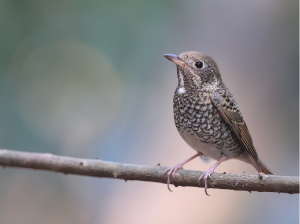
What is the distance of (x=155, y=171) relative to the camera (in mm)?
2096

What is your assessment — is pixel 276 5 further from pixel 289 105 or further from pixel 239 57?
pixel 289 105

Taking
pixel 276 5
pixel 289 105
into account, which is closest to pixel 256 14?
pixel 276 5

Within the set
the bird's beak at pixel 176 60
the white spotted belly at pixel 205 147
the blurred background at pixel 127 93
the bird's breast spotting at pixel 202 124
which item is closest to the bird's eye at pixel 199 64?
the bird's beak at pixel 176 60

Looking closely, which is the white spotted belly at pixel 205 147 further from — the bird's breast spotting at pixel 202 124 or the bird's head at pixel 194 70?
the bird's head at pixel 194 70

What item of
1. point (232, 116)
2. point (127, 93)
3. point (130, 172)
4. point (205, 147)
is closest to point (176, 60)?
point (232, 116)

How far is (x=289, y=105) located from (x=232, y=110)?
1.93 meters

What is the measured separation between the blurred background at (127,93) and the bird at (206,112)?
1.22 metres

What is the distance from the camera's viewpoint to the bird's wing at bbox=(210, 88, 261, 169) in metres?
2.66

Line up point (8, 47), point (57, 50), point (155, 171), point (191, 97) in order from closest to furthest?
point (155, 171) < point (191, 97) < point (8, 47) < point (57, 50)

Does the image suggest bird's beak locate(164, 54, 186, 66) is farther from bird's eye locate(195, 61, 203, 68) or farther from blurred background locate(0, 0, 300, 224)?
blurred background locate(0, 0, 300, 224)

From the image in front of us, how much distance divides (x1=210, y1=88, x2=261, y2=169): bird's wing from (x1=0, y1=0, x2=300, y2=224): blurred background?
1208 mm

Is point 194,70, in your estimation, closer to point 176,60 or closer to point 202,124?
point 176,60

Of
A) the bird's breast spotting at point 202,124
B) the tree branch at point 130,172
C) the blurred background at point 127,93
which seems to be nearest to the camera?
the tree branch at point 130,172

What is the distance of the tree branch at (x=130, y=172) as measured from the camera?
175 centimetres
